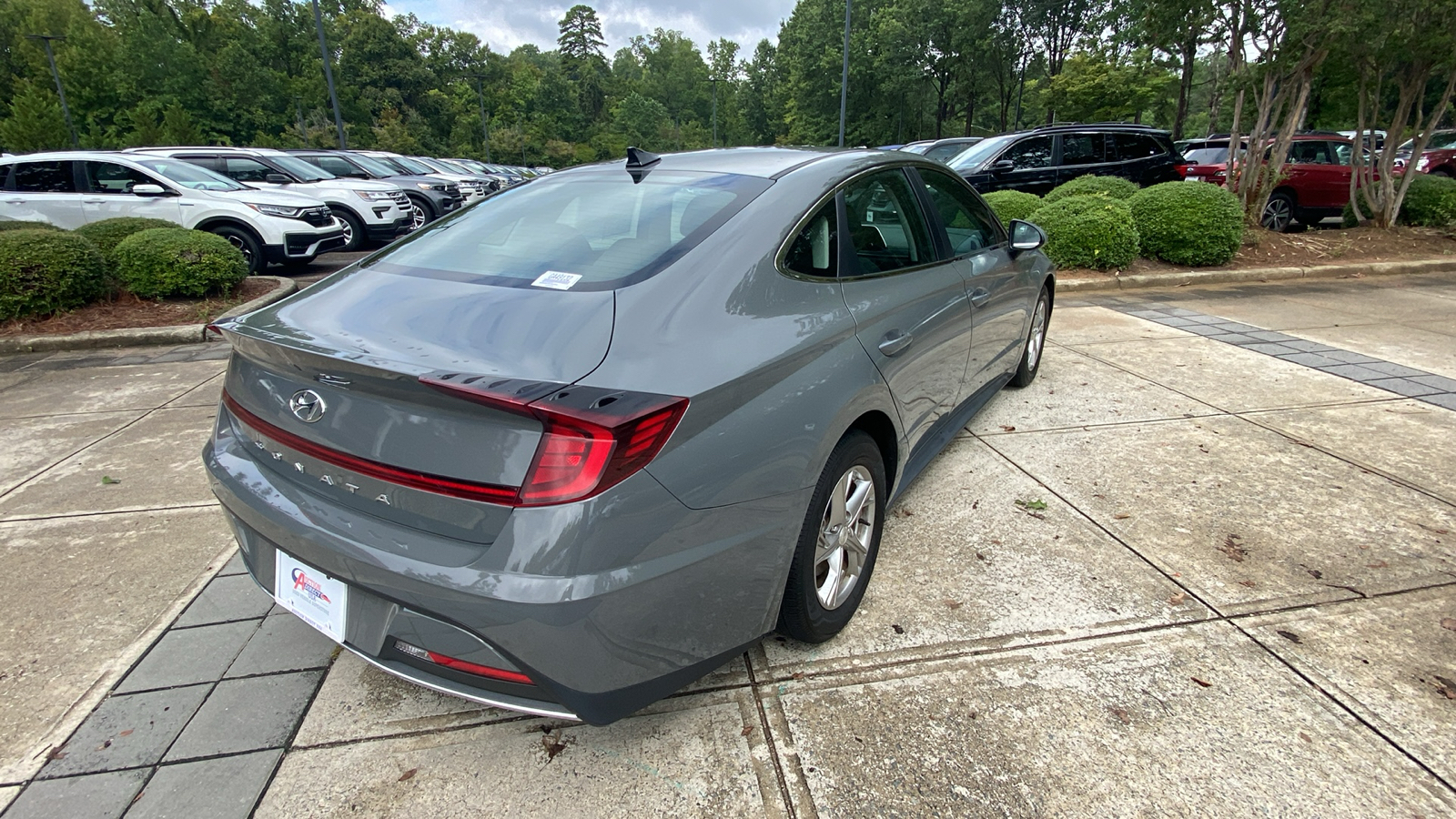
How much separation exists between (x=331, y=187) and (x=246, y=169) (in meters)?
1.26

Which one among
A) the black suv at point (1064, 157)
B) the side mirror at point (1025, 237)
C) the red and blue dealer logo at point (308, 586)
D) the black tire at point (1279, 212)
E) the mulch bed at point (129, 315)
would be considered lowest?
the mulch bed at point (129, 315)

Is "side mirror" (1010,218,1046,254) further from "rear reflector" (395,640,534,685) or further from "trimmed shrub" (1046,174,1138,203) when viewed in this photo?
"trimmed shrub" (1046,174,1138,203)

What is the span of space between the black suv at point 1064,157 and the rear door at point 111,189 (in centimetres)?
1047

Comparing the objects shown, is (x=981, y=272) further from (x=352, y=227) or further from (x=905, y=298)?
(x=352, y=227)

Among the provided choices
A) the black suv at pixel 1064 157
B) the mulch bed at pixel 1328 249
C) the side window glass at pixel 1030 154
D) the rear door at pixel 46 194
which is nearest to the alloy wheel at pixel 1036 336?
the mulch bed at pixel 1328 249

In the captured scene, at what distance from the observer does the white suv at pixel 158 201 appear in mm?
8875

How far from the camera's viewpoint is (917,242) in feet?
9.84

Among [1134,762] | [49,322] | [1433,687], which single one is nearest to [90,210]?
[49,322]

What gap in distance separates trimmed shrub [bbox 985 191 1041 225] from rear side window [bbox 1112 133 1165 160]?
3.33 m

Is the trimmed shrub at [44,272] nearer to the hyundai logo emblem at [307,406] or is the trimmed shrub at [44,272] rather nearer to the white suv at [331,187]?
the white suv at [331,187]

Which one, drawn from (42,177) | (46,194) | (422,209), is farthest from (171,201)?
(422,209)

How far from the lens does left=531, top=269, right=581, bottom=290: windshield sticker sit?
1.96m

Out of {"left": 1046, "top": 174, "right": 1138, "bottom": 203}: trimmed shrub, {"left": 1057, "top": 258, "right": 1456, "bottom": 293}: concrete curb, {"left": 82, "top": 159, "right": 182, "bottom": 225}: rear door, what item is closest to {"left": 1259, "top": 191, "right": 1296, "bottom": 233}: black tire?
{"left": 1057, "top": 258, "right": 1456, "bottom": 293}: concrete curb

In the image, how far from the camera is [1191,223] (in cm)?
862
